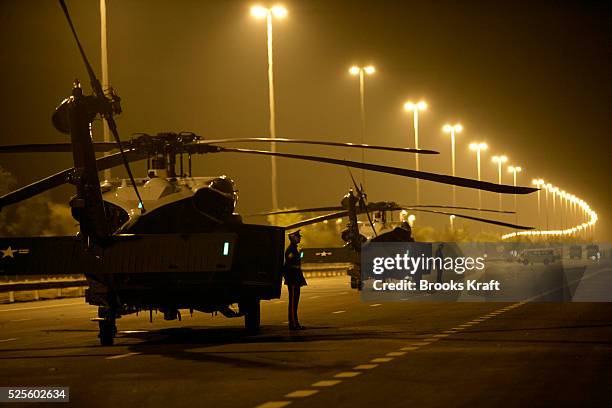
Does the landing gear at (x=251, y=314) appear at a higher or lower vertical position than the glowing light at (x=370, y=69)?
lower

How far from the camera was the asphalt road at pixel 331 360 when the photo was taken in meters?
13.9

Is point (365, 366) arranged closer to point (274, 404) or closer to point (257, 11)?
point (274, 404)

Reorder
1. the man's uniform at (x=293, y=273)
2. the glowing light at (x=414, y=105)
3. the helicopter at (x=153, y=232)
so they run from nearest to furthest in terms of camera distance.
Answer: the helicopter at (x=153, y=232) → the man's uniform at (x=293, y=273) → the glowing light at (x=414, y=105)

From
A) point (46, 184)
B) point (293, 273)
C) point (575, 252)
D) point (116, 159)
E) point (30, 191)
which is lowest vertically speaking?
point (293, 273)

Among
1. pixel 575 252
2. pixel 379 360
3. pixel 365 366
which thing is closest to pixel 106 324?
pixel 379 360

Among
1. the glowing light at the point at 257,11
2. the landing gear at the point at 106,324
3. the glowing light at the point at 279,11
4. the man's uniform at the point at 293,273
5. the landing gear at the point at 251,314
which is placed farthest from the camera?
the glowing light at the point at 279,11

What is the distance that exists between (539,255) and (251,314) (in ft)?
248

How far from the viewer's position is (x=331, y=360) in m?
18.1

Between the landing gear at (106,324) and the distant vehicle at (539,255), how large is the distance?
72695 millimetres

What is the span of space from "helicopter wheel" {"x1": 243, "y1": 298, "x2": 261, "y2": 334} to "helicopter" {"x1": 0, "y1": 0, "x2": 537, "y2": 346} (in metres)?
0.02

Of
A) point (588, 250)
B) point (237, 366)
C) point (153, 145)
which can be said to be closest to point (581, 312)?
point (153, 145)

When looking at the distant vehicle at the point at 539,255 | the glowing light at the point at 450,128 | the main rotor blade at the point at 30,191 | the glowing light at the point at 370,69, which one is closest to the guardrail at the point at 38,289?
the main rotor blade at the point at 30,191

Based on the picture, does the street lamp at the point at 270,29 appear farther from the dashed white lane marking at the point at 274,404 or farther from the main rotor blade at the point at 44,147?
the dashed white lane marking at the point at 274,404

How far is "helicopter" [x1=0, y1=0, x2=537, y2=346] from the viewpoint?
18984 millimetres
